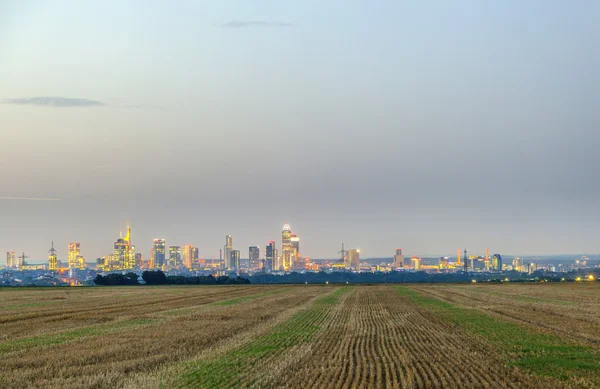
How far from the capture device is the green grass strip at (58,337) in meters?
31.2

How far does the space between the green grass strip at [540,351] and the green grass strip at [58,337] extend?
1989 cm

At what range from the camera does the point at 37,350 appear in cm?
2944

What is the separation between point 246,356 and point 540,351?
11.8m

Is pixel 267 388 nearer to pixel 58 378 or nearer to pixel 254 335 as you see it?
pixel 58 378

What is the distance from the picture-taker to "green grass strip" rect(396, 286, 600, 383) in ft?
75.9

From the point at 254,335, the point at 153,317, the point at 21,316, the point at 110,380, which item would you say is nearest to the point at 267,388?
the point at 110,380

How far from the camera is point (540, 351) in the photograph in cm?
2786

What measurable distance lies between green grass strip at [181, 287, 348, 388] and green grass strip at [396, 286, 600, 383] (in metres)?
9.07

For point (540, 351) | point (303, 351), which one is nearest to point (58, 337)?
point (303, 351)

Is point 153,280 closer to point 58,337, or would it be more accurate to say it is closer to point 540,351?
point 58,337

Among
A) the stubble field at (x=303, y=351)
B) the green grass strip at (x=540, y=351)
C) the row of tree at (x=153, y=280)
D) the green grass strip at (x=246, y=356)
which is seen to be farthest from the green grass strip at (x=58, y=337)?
the row of tree at (x=153, y=280)

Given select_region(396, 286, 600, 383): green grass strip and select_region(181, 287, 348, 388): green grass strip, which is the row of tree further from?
select_region(396, 286, 600, 383): green grass strip

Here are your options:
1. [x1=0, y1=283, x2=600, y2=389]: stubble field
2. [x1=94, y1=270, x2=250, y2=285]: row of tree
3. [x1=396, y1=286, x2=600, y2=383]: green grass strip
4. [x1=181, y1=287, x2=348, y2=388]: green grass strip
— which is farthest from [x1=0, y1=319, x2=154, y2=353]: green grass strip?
[x1=94, y1=270, x2=250, y2=285]: row of tree

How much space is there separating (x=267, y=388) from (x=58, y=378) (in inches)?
280
